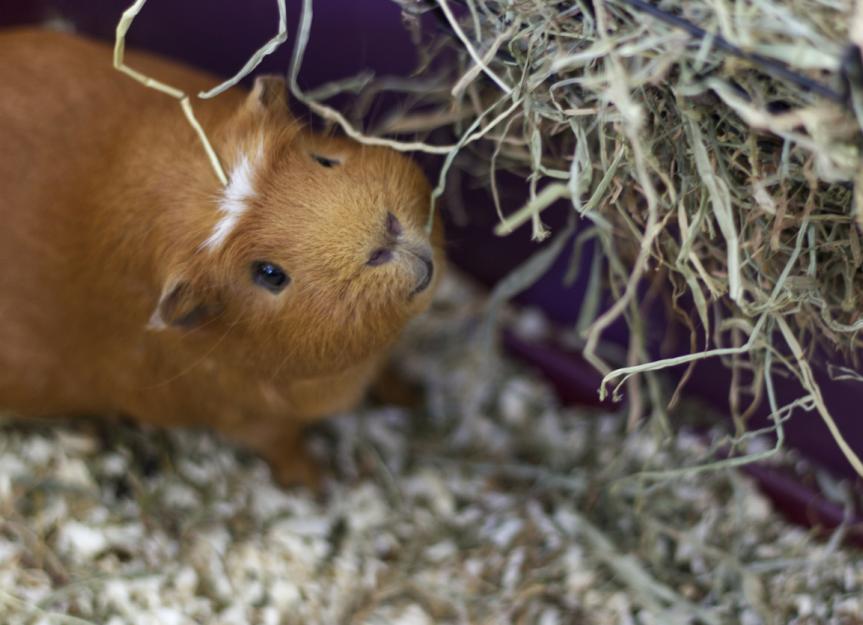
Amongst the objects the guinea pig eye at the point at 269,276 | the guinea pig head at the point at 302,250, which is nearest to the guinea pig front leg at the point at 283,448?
the guinea pig head at the point at 302,250

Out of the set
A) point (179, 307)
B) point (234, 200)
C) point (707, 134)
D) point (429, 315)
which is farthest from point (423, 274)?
point (429, 315)

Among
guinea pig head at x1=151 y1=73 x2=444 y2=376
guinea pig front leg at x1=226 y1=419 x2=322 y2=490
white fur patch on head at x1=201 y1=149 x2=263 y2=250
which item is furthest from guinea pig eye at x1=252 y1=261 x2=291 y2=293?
guinea pig front leg at x1=226 y1=419 x2=322 y2=490

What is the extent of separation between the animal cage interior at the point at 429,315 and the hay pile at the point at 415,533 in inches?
0.4

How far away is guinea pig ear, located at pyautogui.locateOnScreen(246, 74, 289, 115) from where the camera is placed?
2279 millimetres

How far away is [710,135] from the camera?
1967 millimetres

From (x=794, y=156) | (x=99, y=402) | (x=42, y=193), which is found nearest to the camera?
(x=794, y=156)

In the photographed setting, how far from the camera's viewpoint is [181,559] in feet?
8.88

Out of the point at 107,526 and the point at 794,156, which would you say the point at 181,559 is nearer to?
the point at 107,526

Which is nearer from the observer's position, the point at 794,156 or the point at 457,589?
the point at 794,156

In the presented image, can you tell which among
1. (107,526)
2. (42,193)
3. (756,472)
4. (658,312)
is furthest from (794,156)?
(107,526)

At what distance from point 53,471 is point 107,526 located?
29 cm

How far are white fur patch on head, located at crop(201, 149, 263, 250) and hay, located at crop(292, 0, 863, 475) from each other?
0.28 metres

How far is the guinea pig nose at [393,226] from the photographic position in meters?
2.18

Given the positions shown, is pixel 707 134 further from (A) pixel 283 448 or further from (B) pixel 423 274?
(A) pixel 283 448
